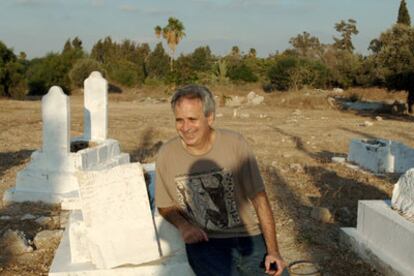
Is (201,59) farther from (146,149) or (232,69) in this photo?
(146,149)

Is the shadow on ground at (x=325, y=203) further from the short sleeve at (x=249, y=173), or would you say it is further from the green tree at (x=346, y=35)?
the green tree at (x=346, y=35)

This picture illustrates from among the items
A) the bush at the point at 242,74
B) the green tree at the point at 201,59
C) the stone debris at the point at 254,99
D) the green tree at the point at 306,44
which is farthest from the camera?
the green tree at the point at 306,44

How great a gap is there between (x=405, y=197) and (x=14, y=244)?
3766 mm

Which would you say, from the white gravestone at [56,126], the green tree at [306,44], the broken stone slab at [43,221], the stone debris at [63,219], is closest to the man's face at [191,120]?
the stone debris at [63,219]

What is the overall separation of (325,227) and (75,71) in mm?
35929

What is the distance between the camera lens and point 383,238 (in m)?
4.80

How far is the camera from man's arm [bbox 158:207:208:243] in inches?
116

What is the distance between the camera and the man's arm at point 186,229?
2938 millimetres

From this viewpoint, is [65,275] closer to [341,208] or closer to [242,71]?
[341,208]

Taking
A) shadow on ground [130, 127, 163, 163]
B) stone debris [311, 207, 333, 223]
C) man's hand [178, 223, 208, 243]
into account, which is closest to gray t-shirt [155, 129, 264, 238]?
man's hand [178, 223, 208, 243]

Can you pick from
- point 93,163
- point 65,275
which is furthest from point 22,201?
point 65,275

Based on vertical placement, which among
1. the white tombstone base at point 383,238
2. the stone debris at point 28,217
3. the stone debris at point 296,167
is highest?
the white tombstone base at point 383,238

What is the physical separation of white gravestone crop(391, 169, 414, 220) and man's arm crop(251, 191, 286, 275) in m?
2.16

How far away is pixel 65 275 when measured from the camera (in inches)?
150
